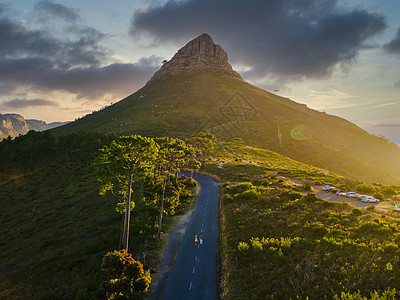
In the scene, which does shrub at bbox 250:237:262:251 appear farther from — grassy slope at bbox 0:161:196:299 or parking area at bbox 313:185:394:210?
parking area at bbox 313:185:394:210

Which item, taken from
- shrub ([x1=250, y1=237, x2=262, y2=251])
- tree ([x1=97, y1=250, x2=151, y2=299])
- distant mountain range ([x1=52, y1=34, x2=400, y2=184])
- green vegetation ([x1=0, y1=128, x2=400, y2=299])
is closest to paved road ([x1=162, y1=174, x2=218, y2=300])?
green vegetation ([x1=0, y1=128, x2=400, y2=299])

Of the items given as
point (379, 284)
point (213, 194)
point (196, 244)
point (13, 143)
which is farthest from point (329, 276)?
point (13, 143)

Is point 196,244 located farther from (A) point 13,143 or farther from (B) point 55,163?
(A) point 13,143

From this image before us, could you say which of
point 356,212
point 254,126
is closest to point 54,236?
point 356,212

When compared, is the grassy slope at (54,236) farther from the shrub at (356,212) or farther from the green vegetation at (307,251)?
the shrub at (356,212)

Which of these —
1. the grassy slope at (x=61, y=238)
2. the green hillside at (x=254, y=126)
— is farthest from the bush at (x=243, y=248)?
the green hillside at (x=254, y=126)

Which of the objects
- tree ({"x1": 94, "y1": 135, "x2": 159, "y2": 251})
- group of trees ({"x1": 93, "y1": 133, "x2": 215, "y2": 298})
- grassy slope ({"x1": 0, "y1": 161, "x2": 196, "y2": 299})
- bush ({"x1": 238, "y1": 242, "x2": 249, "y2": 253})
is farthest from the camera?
tree ({"x1": 94, "y1": 135, "x2": 159, "y2": 251})
